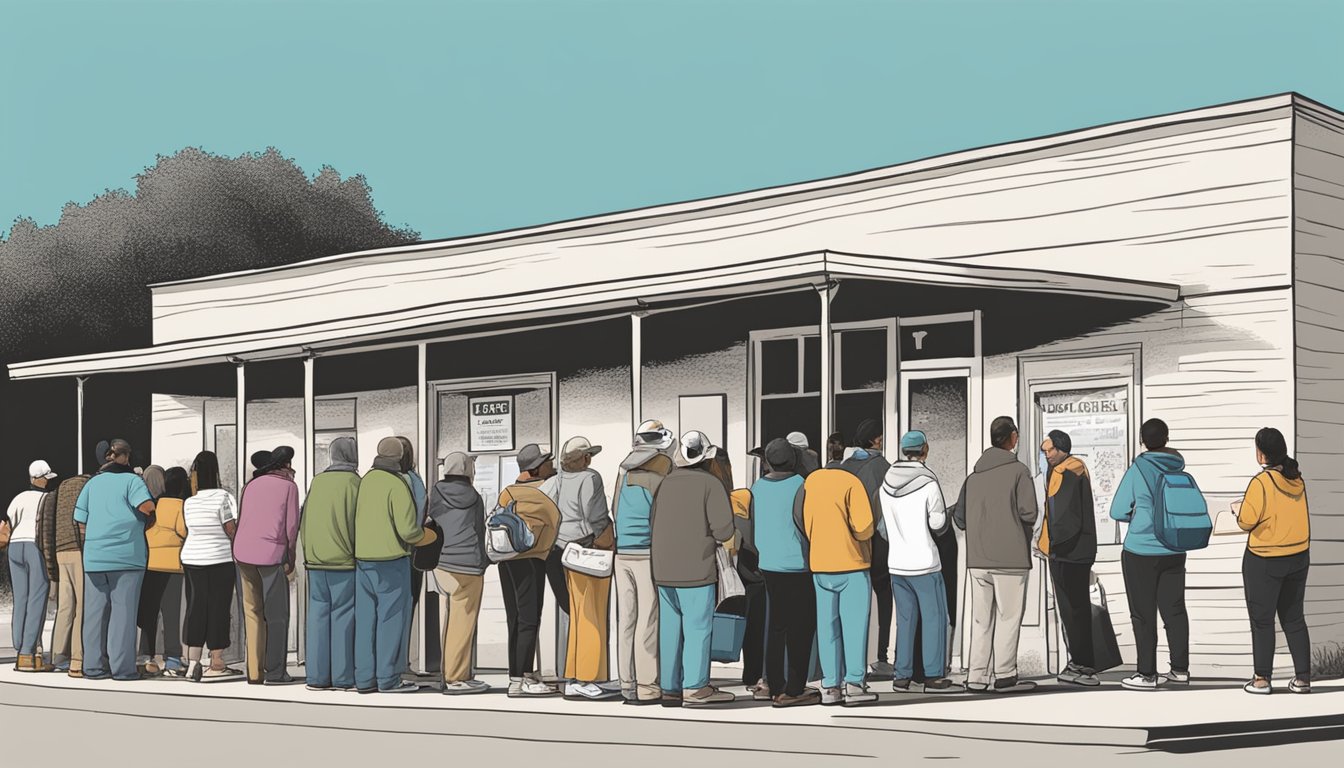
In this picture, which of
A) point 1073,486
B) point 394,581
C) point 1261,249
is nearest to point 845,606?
point 1073,486

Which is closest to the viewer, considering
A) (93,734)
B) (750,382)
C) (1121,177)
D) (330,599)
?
(93,734)

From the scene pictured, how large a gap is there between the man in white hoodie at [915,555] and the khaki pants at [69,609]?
7114 millimetres

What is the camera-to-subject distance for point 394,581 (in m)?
13.4

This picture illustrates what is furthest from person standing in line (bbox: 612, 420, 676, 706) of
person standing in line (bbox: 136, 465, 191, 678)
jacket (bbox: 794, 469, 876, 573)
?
person standing in line (bbox: 136, 465, 191, 678)

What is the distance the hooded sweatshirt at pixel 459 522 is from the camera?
13164mm

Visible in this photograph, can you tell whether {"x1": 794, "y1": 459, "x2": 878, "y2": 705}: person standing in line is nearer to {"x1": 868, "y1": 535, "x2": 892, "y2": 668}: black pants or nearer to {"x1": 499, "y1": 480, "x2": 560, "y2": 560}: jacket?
{"x1": 868, "y1": 535, "x2": 892, "y2": 668}: black pants

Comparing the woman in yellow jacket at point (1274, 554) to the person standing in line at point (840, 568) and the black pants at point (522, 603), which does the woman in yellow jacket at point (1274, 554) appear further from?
the black pants at point (522, 603)

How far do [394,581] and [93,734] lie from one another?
2.51 m

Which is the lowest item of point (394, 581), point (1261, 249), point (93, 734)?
point (93, 734)

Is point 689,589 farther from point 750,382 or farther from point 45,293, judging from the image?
point 45,293

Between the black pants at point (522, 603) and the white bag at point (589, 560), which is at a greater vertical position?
the white bag at point (589, 560)

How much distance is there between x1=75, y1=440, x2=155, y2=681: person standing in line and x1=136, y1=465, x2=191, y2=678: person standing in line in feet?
0.38

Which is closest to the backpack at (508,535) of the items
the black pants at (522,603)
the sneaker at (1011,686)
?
the black pants at (522,603)

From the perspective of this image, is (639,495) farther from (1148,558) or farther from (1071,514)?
(1148,558)
